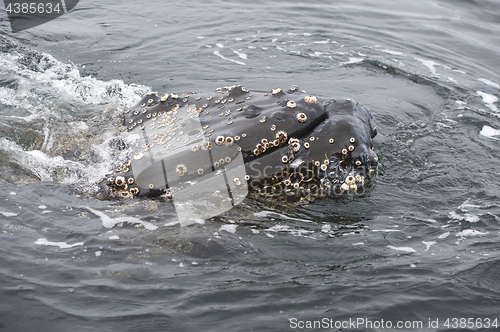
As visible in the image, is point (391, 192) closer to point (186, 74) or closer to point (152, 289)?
point (152, 289)

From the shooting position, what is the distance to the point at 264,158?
464 centimetres

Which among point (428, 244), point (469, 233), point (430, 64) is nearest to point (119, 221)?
point (428, 244)

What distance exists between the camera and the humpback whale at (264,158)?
4629 millimetres

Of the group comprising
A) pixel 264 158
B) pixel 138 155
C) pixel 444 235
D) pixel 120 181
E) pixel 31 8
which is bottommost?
pixel 444 235

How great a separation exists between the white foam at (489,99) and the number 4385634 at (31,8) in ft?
44.8

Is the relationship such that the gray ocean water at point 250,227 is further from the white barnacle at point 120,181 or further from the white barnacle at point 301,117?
the white barnacle at point 301,117

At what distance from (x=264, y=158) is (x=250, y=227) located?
32.2 inches

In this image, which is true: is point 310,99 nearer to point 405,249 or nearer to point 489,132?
point 405,249

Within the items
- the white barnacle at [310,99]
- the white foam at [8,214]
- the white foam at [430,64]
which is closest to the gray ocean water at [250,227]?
the white foam at [8,214]

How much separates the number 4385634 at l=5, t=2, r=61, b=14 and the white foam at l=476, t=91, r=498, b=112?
13659 mm

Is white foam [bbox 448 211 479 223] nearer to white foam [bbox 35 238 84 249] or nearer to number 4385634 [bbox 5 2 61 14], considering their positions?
white foam [bbox 35 238 84 249]

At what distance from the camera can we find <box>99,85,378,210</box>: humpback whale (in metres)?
4.63

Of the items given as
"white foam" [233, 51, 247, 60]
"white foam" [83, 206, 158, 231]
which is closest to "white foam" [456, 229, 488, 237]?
"white foam" [83, 206, 158, 231]

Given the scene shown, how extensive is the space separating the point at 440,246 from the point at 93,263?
3.62 m
